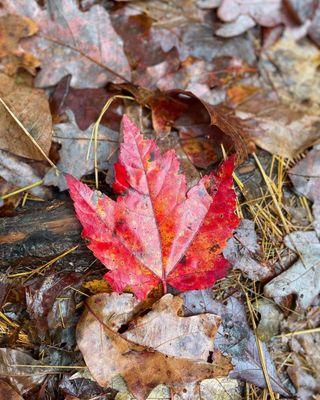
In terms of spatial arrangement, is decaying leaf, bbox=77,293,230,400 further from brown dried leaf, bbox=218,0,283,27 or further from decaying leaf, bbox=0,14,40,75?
brown dried leaf, bbox=218,0,283,27

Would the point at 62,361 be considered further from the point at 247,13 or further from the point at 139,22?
the point at 247,13

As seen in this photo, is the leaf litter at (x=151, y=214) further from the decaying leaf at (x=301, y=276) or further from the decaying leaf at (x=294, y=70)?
the decaying leaf at (x=294, y=70)

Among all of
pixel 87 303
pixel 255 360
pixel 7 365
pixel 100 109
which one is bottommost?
pixel 7 365

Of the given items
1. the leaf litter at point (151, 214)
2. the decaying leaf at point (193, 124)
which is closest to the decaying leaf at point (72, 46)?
the leaf litter at point (151, 214)

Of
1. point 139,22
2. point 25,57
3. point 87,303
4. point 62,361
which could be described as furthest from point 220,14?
point 62,361

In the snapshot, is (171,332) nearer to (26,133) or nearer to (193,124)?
(193,124)

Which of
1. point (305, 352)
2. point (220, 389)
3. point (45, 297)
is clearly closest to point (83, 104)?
point (45, 297)
